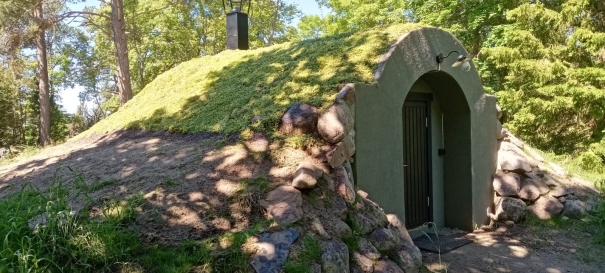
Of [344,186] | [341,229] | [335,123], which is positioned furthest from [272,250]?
[335,123]

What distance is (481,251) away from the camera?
5301mm

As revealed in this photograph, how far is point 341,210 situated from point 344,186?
0.91ft

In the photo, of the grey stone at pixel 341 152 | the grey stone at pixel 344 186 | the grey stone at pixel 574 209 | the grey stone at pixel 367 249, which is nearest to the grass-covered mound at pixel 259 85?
the grey stone at pixel 341 152

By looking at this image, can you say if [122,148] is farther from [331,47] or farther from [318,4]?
[318,4]

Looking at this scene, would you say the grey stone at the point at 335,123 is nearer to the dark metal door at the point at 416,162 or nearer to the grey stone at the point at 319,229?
the grey stone at the point at 319,229

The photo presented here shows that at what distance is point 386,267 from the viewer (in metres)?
3.62

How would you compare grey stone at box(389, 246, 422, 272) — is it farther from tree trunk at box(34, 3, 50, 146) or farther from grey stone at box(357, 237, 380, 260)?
tree trunk at box(34, 3, 50, 146)

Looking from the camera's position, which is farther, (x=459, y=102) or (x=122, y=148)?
(x=459, y=102)

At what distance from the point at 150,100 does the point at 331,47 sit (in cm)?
367

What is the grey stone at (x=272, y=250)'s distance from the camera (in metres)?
3.06

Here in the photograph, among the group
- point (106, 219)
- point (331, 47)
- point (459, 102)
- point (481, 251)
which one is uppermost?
point (331, 47)

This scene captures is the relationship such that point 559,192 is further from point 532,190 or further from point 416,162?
point 416,162

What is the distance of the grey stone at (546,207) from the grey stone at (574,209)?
12 cm

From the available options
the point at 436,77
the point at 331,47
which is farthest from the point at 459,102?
the point at 331,47
